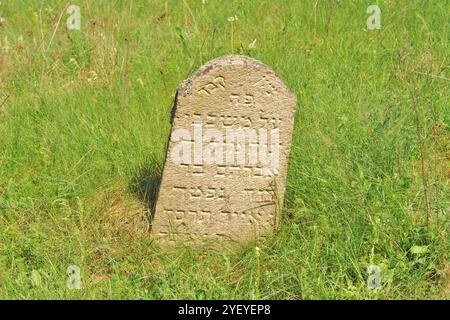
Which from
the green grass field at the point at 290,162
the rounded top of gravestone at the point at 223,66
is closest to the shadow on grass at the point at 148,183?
the green grass field at the point at 290,162

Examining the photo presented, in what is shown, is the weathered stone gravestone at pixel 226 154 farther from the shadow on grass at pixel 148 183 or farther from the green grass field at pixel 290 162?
the shadow on grass at pixel 148 183

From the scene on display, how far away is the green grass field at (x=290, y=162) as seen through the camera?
272 cm

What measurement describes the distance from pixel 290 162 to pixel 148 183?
0.75 metres

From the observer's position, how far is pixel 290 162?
3.28 metres

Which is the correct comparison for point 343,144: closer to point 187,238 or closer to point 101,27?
point 187,238

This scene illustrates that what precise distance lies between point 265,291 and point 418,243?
0.69 meters

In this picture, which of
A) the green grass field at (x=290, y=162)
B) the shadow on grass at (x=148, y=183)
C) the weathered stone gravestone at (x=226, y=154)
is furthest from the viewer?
the shadow on grass at (x=148, y=183)

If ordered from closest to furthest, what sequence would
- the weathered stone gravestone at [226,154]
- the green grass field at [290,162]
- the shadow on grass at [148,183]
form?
the green grass field at [290,162], the weathered stone gravestone at [226,154], the shadow on grass at [148,183]

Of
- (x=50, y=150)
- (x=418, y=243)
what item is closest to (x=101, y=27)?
(x=50, y=150)

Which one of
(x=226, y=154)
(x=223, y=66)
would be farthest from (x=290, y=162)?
(x=223, y=66)

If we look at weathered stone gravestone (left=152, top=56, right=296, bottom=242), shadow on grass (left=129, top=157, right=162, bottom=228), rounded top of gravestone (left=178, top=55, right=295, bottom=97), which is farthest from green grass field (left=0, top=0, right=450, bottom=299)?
rounded top of gravestone (left=178, top=55, right=295, bottom=97)

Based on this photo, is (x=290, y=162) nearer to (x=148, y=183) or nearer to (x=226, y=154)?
(x=226, y=154)

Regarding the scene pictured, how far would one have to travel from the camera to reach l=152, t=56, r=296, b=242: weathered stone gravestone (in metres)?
2.83
